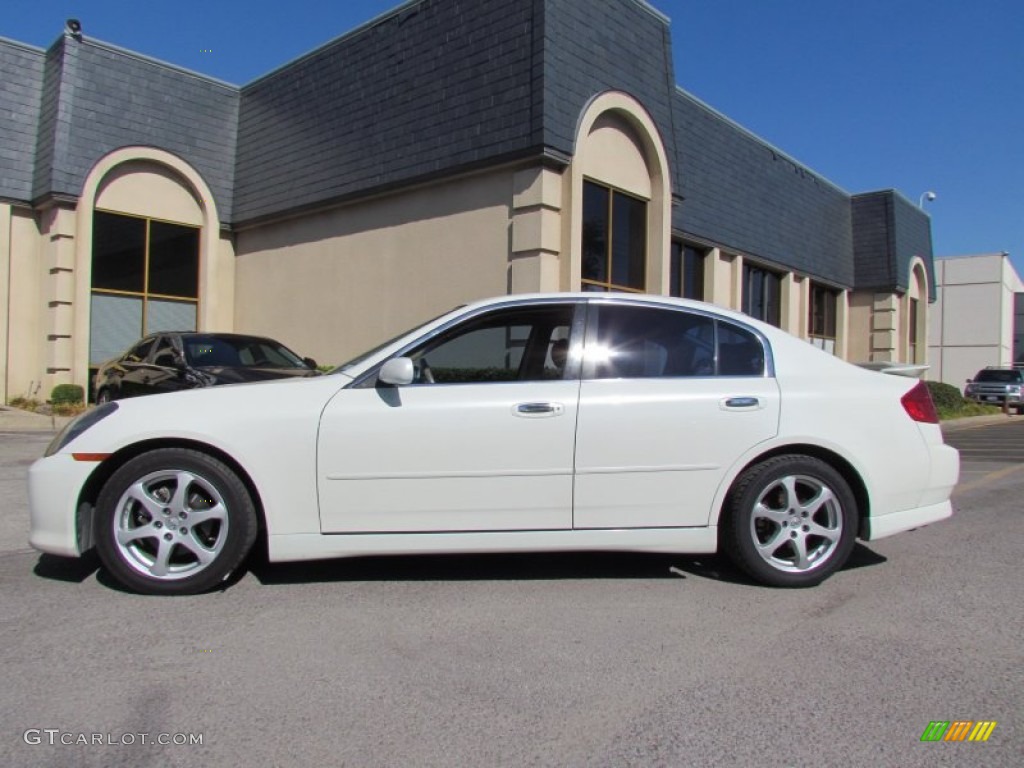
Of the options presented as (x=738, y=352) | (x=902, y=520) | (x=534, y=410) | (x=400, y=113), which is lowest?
(x=902, y=520)

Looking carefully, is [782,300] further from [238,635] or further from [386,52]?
[238,635]

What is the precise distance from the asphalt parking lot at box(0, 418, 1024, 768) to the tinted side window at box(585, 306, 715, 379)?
1210 mm

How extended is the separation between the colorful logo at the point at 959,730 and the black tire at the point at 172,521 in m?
3.17

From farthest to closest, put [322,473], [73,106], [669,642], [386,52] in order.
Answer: [73,106] < [386,52] < [322,473] < [669,642]

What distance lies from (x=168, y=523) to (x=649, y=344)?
2766 millimetres

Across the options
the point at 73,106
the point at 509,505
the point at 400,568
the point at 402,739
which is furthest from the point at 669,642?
the point at 73,106

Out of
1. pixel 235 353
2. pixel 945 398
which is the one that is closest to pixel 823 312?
pixel 945 398

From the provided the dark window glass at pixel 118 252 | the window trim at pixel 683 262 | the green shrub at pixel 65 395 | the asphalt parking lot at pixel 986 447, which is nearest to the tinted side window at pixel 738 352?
the asphalt parking lot at pixel 986 447

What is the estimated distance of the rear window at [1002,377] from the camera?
27656 millimetres

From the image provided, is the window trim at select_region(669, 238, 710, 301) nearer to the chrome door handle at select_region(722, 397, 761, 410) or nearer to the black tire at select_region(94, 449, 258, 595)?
the chrome door handle at select_region(722, 397, 761, 410)

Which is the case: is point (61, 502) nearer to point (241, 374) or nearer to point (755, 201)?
point (241, 374)

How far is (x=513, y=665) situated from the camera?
11.1 feet

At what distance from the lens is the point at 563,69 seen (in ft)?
37.4

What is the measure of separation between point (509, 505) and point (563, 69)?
880 centimetres
